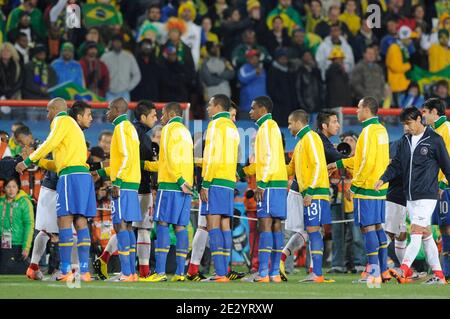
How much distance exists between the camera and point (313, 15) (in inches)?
1085

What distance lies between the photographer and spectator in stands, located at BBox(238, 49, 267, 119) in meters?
25.0

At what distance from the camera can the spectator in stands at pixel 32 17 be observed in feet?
79.3

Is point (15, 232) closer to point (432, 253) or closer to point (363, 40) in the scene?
point (432, 253)

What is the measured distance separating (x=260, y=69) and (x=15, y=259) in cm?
805

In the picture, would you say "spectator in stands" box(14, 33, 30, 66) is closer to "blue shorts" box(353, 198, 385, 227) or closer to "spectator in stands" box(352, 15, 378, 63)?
"spectator in stands" box(352, 15, 378, 63)

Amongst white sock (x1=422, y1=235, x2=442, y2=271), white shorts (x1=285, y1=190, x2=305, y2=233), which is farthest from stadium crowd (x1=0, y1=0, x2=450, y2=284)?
white sock (x1=422, y1=235, x2=442, y2=271)

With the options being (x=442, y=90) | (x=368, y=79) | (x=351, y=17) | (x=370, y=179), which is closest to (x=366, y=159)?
(x=370, y=179)

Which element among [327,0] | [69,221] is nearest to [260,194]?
[69,221]

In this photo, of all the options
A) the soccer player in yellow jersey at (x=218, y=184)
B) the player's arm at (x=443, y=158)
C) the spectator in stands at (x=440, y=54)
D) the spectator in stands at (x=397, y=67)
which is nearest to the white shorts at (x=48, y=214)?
the soccer player in yellow jersey at (x=218, y=184)

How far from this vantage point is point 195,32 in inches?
1014

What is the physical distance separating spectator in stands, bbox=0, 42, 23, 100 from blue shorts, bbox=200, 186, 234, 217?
7433mm

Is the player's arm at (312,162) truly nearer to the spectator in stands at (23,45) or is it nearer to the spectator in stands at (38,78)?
the spectator in stands at (38,78)

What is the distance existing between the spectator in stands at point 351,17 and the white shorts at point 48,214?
39.9ft

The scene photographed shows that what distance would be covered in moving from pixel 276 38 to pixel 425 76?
10.8 feet
